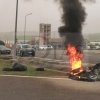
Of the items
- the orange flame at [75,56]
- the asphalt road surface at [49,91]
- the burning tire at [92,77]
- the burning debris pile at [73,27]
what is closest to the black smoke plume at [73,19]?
the burning debris pile at [73,27]

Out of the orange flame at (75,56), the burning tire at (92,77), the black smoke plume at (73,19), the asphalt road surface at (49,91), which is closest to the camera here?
the asphalt road surface at (49,91)

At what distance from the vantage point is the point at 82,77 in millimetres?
9297

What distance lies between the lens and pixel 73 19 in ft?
37.8

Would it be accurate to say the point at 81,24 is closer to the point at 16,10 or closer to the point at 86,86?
the point at 86,86

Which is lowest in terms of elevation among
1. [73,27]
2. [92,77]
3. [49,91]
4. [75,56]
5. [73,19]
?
[49,91]

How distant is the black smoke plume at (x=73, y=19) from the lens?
11.4 meters

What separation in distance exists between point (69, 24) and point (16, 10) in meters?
9.30

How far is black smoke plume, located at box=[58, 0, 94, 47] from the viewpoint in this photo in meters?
11.4

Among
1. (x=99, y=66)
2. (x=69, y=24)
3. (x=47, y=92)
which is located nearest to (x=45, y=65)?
(x=69, y=24)

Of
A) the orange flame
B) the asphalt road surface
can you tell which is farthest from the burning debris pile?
the asphalt road surface

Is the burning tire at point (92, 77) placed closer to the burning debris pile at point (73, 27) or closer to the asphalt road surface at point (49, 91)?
the asphalt road surface at point (49, 91)

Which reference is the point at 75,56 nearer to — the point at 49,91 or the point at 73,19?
the point at 73,19

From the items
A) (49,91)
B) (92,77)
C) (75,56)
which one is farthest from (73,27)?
(49,91)

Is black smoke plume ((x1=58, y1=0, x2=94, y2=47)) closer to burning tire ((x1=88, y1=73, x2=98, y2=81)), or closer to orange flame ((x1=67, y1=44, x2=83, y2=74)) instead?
orange flame ((x1=67, y1=44, x2=83, y2=74))
